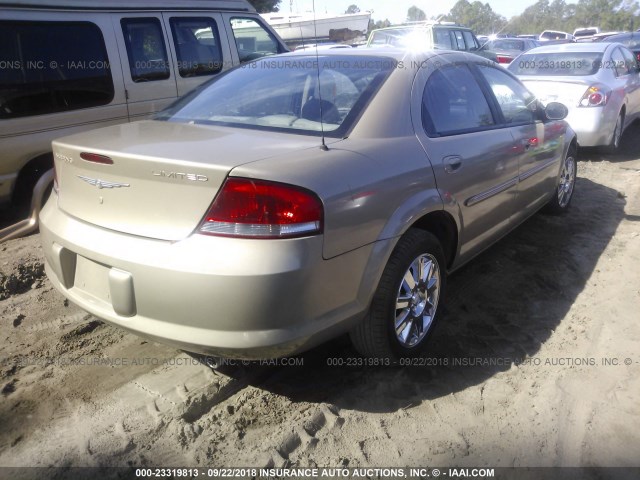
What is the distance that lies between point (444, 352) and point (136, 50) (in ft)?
13.8

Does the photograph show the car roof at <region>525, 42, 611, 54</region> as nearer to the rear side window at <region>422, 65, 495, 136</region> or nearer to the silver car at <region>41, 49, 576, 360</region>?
the rear side window at <region>422, 65, 495, 136</region>

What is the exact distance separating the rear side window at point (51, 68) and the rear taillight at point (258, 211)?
129 inches

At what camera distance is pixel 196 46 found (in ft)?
20.0

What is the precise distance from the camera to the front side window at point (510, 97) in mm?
4008

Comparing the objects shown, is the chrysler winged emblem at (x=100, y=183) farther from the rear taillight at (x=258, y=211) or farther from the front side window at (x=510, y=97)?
the front side window at (x=510, y=97)

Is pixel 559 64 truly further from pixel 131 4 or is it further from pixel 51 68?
pixel 51 68

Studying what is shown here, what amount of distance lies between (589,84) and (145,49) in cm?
554

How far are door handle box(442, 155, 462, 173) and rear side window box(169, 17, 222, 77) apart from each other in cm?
376

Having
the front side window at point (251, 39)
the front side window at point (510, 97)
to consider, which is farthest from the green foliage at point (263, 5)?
the front side window at point (510, 97)

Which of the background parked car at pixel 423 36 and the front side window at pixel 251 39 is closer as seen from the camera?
the front side window at pixel 251 39

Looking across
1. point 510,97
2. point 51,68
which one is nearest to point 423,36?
point 510,97

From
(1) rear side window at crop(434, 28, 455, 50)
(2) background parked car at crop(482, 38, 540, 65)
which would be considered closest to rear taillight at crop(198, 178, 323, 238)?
(1) rear side window at crop(434, 28, 455, 50)

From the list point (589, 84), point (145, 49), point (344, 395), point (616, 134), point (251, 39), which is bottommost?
point (344, 395)

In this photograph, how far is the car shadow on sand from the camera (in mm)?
2820
